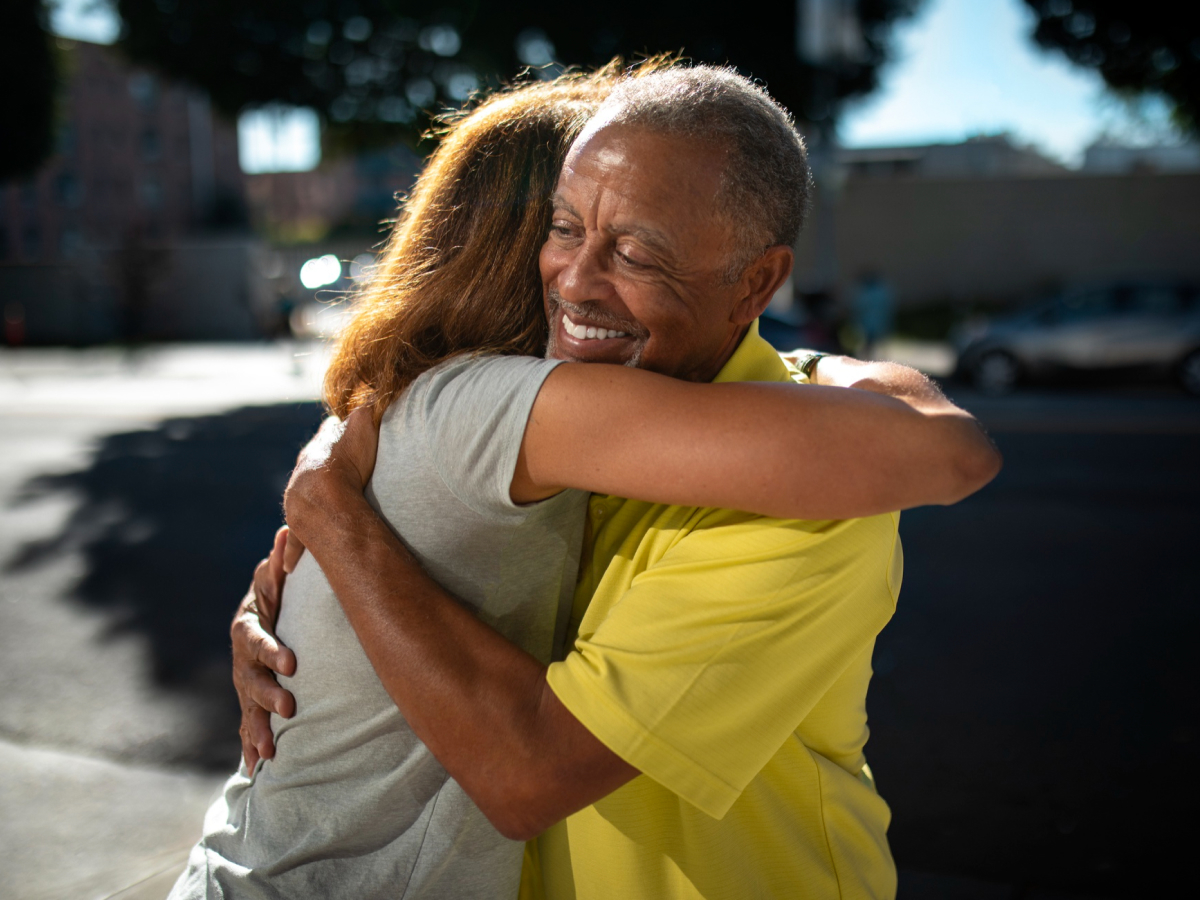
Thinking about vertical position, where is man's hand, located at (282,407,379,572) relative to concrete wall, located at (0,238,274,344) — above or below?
above

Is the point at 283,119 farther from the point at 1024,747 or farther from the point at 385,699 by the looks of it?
the point at 385,699

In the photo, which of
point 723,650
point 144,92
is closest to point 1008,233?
point 723,650

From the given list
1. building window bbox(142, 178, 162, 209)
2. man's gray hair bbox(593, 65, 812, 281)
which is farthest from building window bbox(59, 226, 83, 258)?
man's gray hair bbox(593, 65, 812, 281)

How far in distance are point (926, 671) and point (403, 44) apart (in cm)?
1558

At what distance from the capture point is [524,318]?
1.65 meters

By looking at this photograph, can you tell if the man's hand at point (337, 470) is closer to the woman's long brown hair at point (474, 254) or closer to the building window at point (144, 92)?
the woman's long brown hair at point (474, 254)

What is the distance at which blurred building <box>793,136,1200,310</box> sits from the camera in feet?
87.1

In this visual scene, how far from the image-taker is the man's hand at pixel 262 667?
1537 millimetres

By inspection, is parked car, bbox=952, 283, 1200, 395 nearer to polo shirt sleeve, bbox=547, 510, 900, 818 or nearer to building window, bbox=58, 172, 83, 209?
polo shirt sleeve, bbox=547, 510, 900, 818

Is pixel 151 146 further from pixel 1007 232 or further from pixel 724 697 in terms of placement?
pixel 724 697

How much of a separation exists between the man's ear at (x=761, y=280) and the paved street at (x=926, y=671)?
83 centimetres

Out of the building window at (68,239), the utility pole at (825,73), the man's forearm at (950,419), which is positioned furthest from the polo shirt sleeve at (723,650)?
the building window at (68,239)

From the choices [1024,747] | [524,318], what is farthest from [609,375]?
[1024,747]

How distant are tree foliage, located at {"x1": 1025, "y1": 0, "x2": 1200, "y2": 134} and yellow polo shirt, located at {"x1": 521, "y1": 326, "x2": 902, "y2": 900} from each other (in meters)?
19.7
